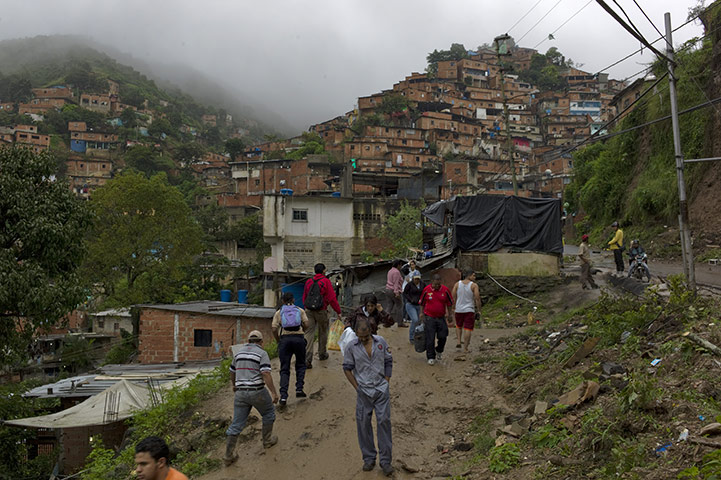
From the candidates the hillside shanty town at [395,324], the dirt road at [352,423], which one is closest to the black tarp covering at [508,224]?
the hillside shanty town at [395,324]

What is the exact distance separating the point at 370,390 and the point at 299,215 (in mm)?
31524

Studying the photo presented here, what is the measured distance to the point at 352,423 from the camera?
759 centimetres

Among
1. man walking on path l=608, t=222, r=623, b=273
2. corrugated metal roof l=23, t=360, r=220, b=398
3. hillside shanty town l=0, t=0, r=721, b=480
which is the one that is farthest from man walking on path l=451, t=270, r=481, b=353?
corrugated metal roof l=23, t=360, r=220, b=398

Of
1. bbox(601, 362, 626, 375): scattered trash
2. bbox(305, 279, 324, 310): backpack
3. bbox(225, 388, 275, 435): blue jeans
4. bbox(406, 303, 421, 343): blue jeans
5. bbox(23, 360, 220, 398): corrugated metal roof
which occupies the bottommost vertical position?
bbox(23, 360, 220, 398): corrugated metal roof

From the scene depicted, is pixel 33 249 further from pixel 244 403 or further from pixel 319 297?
pixel 244 403

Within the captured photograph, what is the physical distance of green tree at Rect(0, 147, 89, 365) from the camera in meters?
12.5

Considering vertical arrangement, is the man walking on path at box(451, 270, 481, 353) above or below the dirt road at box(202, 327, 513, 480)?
above

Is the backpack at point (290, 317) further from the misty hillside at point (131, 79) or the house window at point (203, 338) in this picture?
the misty hillside at point (131, 79)

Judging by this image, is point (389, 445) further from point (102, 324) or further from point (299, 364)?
point (102, 324)

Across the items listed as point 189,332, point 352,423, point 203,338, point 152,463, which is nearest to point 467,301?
point 352,423

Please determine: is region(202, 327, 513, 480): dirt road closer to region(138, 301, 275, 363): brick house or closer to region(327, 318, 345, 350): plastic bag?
region(327, 318, 345, 350): plastic bag

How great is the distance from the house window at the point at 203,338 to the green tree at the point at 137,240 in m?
9.06

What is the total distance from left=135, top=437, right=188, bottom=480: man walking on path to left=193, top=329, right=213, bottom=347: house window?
19910 mm

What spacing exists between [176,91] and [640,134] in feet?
562
